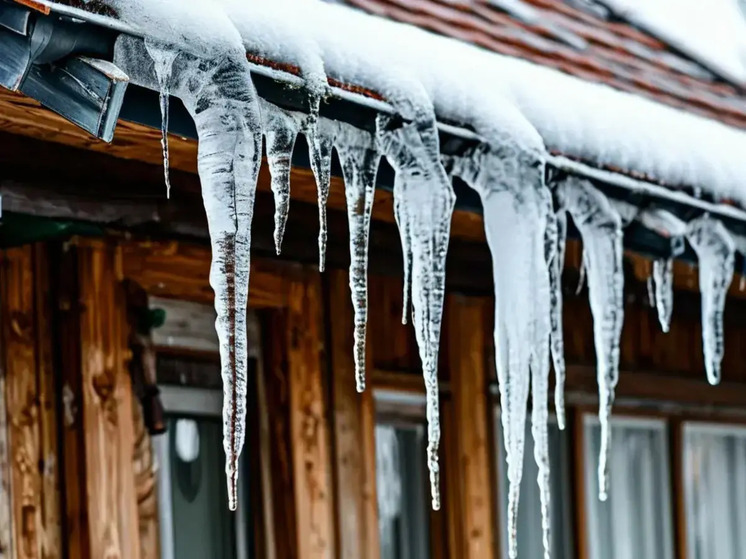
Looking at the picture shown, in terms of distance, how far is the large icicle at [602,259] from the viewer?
3.68 m

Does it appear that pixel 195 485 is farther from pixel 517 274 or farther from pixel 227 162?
pixel 227 162

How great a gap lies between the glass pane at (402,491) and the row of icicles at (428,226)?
1.01 m

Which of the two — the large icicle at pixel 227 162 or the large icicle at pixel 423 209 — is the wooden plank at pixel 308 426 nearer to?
the large icicle at pixel 423 209

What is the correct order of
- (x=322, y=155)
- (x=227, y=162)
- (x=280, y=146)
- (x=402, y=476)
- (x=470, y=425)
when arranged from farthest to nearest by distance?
(x=470, y=425)
(x=402, y=476)
(x=322, y=155)
(x=280, y=146)
(x=227, y=162)

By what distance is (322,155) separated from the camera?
9.93 ft

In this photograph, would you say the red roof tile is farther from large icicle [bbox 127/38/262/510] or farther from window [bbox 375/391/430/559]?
window [bbox 375/391/430/559]

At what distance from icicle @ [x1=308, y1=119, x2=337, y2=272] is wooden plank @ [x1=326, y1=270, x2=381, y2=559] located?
1.50m

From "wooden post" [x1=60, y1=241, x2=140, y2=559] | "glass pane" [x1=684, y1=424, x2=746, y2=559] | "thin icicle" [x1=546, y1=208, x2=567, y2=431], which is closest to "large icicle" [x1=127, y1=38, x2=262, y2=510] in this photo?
"wooden post" [x1=60, y1=241, x2=140, y2=559]

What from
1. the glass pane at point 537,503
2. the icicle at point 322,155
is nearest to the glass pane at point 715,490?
the glass pane at point 537,503

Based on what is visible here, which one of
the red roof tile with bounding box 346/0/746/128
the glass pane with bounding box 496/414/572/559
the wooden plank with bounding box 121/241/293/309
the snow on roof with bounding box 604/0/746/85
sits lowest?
the glass pane with bounding box 496/414/572/559

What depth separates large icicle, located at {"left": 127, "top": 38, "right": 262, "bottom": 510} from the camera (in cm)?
261

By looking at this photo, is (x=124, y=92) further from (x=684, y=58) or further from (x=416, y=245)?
(x=684, y=58)

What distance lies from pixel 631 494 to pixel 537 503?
722 millimetres

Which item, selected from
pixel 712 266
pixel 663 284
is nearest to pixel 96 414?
pixel 663 284
